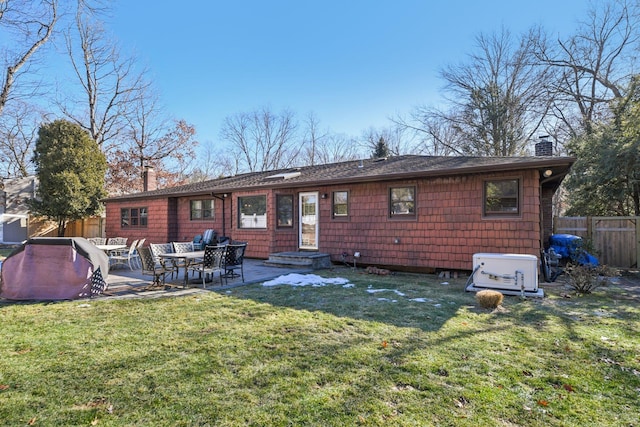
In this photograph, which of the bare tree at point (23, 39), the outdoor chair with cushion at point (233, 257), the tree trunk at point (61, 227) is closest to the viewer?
the outdoor chair with cushion at point (233, 257)

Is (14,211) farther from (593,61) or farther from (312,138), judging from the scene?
(593,61)

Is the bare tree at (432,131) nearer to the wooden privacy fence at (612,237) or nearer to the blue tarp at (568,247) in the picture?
the wooden privacy fence at (612,237)

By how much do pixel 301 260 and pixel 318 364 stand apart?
21.3 feet

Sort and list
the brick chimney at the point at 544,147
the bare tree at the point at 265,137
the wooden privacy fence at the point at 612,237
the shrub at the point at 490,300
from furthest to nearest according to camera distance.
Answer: the bare tree at the point at 265,137, the wooden privacy fence at the point at 612,237, the brick chimney at the point at 544,147, the shrub at the point at 490,300

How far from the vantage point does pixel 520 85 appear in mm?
19578

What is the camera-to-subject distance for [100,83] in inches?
925

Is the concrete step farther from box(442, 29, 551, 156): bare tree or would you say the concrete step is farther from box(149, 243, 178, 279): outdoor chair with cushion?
box(442, 29, 551, 156): bare tree

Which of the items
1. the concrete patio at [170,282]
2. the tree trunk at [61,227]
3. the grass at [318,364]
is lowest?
the grass at [318,364]

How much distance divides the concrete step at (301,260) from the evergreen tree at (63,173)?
1363 centimetres

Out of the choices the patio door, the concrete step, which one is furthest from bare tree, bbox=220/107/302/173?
the concrete step

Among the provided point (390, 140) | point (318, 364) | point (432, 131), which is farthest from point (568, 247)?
point (390, 140)

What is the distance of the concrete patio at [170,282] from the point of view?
6641 mm

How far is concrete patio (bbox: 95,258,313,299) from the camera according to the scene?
6641 millimetres

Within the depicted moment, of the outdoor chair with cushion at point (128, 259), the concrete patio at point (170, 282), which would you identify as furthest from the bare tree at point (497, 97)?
the outdoor chair with cushion at point (128, 259)
